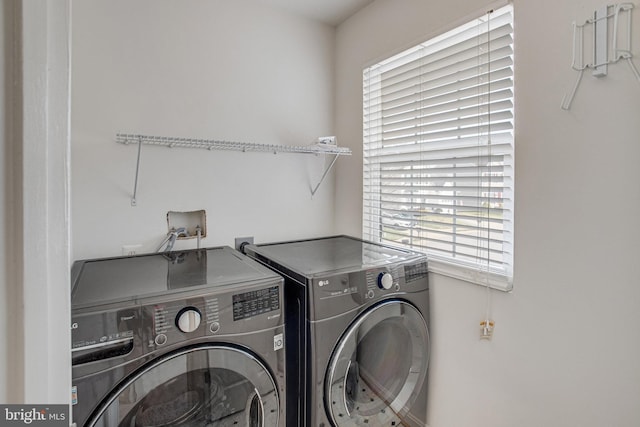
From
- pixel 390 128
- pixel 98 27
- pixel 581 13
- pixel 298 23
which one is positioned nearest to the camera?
pixel 581 13

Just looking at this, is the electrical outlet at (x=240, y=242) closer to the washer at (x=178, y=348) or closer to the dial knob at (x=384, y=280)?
the washer at (x=178, y=348)

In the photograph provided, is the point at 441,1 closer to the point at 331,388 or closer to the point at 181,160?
the point at 181,160

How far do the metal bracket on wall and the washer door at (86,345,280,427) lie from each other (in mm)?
982

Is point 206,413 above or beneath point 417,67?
beneath

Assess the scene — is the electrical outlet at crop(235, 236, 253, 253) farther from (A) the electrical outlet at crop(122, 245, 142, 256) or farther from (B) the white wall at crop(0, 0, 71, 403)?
(B) the white wall at crop(0, 0, 71, 403)

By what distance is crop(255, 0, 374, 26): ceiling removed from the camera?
1.95 m

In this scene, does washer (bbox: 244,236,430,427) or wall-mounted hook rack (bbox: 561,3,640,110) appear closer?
wall-mounted hook rack (bbox: 561,3,640,110)

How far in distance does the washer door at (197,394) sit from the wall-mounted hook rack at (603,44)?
1502 mm

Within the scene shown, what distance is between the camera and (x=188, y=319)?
0.98 meters

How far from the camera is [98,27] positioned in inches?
59.1

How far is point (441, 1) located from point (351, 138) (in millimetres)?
912

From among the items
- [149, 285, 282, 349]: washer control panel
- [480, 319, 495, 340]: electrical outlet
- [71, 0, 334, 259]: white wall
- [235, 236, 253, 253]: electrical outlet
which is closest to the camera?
[149, 285, 282, 349]: washer control panel

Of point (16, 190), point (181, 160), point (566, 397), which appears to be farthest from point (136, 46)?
point (566, 397)

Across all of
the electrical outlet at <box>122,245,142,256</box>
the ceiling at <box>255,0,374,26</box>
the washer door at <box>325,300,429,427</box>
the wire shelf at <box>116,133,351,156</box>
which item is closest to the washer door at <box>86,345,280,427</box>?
the washer door at <box>325,300,429,427</box>
